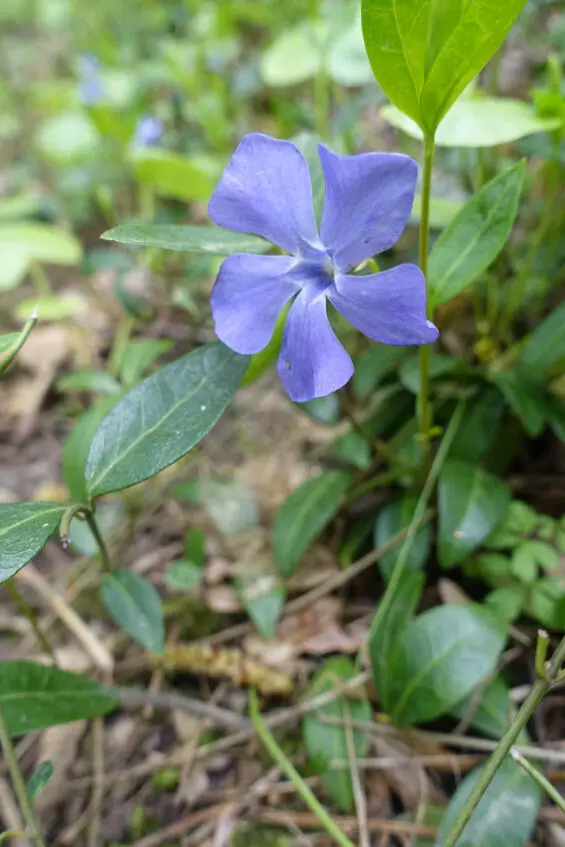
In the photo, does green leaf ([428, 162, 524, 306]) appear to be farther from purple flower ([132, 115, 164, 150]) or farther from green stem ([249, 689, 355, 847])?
purple flower ([132, 115, 164, 150])

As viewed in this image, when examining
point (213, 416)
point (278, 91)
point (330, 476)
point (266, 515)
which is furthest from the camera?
point (278, 91)

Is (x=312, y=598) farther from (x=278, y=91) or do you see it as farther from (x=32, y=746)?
(x=278, y=91)

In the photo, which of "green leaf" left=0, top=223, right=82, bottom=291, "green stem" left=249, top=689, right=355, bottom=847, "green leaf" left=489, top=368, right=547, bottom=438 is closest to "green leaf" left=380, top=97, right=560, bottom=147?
"green leaf" left=489, top=368, right=547, bottom=438

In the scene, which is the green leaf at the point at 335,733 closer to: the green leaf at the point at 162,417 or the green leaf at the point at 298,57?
the green leaf at the point at 162,417

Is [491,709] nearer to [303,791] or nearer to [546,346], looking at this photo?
[303,791]

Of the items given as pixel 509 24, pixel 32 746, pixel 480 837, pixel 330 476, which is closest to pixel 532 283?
pixel 330 476

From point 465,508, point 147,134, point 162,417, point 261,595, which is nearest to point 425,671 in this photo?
point 465,508
